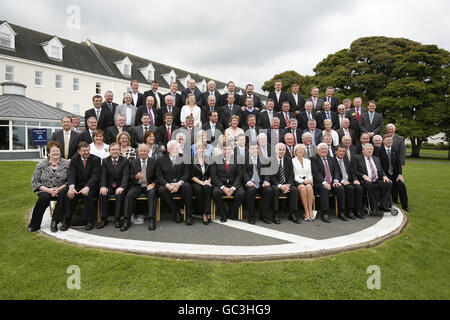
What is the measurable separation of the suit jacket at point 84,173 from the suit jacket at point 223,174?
2527mm

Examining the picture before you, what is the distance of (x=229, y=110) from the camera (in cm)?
782

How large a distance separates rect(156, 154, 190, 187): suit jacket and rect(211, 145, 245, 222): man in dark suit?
25.5 inches

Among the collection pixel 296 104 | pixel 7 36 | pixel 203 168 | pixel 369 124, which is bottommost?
pixel 203 168

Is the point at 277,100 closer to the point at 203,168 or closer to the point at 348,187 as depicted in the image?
the point at 348,187

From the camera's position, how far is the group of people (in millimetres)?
5289

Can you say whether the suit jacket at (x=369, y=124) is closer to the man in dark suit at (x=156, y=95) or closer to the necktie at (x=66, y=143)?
the man in dark suit at (x=156, y=95)

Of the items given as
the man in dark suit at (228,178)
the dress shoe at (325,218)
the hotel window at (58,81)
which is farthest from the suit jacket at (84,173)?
the hotel window at (58,81)

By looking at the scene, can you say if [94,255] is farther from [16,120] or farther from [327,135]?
[16,120]

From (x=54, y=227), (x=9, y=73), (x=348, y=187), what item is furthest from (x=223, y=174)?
(x=9, y=73)

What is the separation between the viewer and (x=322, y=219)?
5805 millimetres

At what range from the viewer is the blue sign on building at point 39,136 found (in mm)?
18878

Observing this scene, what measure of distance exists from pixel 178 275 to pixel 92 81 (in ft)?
100

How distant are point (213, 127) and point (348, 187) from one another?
382 cm

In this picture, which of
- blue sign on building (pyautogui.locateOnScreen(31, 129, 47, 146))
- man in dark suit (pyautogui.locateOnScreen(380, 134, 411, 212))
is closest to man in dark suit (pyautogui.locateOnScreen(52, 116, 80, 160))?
man in dark suit (pyautogui.locateOnScreen(380, 134, 411, 212))
